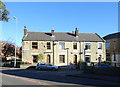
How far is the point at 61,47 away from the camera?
41.6 meters

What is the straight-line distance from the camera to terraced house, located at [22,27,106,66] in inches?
1585

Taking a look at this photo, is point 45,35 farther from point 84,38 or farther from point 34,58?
point 84,38

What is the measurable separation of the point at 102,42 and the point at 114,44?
6325 mm

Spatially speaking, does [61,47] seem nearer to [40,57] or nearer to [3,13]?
[40,57]

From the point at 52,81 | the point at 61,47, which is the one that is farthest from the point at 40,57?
the point at 52,81

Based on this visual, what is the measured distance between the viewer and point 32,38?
40906 millimetres

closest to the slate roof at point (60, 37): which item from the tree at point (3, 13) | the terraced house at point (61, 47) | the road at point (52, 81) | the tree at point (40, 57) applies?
the terraced house at point (61, 47)

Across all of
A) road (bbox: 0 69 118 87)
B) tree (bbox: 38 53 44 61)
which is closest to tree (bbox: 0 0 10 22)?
road (bbox: 0 69 118 87)

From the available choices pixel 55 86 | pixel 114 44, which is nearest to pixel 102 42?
pixel 114 44

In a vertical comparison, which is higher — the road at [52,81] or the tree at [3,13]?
the tree at [3,13]

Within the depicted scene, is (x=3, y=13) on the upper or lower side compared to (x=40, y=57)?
upper

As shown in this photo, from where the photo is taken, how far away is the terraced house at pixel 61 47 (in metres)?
40.2

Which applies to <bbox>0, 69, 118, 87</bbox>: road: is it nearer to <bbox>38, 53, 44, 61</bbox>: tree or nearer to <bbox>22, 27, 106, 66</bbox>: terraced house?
<bbox>38, 53, 44, 61</bbox>: tree

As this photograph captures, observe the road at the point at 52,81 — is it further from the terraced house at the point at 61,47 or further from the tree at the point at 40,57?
the terraced house at the point at 61,47
